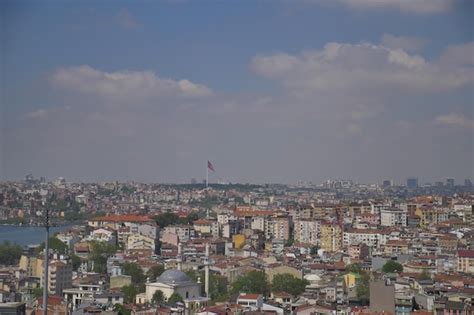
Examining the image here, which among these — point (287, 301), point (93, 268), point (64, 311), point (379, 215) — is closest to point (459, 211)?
point (379, 215)

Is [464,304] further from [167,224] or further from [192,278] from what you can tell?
[167,224]

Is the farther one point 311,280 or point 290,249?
point 290,249

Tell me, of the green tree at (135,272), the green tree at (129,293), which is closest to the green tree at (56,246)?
the green tree at (135,272)

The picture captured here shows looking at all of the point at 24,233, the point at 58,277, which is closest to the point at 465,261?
the point at 58,277

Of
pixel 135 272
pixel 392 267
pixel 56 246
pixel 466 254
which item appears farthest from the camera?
pixel 56 246

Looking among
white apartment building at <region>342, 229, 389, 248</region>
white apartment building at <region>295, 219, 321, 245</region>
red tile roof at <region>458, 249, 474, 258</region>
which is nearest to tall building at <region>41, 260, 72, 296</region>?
red tile roof at <region>458, 249, 474, 258</region>

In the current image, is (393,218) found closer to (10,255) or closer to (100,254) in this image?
(100,254)
